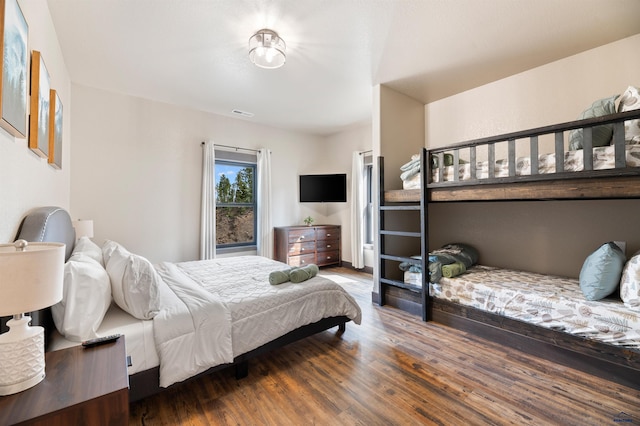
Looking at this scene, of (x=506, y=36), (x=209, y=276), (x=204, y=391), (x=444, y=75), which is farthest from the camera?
(x=444, y=75)

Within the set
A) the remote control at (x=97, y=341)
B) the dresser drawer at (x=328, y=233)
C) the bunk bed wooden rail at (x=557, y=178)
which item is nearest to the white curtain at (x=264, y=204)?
the dresser drawer at (x=328, y=233)

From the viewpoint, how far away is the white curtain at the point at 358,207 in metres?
4.96

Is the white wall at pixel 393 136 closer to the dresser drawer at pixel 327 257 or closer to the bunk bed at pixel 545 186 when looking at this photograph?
the bunk bed at pixel 545 186

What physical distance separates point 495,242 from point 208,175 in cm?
406

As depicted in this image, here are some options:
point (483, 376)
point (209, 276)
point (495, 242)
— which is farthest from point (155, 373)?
point (495, 242)

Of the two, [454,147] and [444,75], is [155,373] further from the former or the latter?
[444,75]

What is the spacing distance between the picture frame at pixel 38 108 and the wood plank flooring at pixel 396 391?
1712mm

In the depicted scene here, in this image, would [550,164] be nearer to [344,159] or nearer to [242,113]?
[344,159]

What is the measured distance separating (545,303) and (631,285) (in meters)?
0.52

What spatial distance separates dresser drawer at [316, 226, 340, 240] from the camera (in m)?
5.15

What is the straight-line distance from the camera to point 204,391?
1.79m

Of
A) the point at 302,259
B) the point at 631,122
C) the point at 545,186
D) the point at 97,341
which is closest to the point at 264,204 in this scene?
the point at 302,259

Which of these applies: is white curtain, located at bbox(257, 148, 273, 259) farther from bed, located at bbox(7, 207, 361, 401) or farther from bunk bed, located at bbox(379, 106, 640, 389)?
bunk bed, located at bbox(379, 106, 640, 389)

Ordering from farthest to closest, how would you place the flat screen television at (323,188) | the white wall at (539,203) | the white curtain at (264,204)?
the flat screen television at (323,188), the white curtain at (264,204), the white wall at (539,203)
